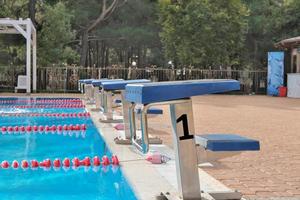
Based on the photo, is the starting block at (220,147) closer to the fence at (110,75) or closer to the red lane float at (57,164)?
the red lane float at (57,164)

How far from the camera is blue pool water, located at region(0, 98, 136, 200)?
5113 millimetres

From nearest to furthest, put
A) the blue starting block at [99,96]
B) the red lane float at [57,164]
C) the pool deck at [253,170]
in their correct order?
the pool deck at [253,170] < the red lane float at [57,164] < the blue starting block at [99,96]

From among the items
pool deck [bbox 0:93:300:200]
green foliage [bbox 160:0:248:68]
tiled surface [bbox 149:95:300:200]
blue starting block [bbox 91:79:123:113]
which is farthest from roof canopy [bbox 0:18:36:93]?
pool deck [bbox 0:93:300:200]

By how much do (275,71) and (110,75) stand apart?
29.7ft

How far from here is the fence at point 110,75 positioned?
27.7 meters

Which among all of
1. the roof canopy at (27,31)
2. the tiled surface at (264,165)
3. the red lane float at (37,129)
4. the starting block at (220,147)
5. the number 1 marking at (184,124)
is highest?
the roof canopy at (27,31)

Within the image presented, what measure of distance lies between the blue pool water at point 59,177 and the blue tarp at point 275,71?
66.9 ft

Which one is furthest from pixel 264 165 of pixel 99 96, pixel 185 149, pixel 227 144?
pixel 99 96

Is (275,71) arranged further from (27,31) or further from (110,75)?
(27,31)

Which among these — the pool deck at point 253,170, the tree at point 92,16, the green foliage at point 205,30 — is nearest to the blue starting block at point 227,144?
the pool deck at point 253,170

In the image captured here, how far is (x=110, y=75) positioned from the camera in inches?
1136

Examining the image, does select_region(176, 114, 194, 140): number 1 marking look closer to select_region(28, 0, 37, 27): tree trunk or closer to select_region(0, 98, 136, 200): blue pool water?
select_region(0, 98, 136, 200): blue pool water

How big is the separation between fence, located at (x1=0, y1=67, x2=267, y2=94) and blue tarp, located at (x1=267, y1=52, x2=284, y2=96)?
1.59m

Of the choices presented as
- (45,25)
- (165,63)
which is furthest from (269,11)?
(45,25)
